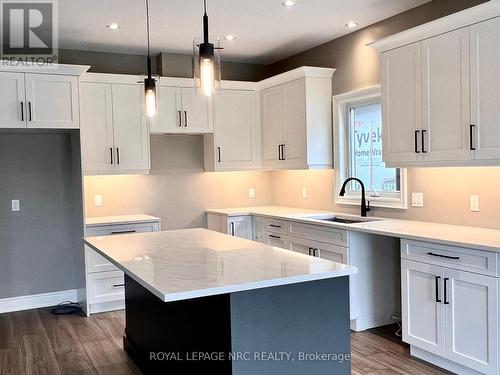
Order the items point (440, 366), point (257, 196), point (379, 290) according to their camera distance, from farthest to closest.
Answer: point (257, 196), point (379, 290), point (440, 366)

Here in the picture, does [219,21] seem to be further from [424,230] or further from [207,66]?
[424,230]

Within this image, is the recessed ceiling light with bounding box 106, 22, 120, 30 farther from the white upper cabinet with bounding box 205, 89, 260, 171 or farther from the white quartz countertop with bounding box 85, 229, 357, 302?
the white quartz countertop with bounding box 85, 229, 357, 302

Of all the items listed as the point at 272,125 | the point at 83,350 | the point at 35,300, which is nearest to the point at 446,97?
the point at 272,125

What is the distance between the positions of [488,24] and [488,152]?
80cm

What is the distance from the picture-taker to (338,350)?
93.6 inches

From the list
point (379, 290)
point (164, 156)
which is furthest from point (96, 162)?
point (379, 290)

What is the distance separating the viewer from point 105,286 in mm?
4781

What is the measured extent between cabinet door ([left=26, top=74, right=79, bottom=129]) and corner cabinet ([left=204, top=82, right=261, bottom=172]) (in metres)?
1.53

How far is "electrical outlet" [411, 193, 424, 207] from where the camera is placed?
13.2 feet

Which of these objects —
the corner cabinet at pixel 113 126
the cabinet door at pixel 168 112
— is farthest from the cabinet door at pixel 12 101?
the cabinet door at pixel 168 112

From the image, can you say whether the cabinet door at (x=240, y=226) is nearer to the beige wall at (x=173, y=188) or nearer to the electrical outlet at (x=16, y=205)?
the beige wall at (x=173, y=188)

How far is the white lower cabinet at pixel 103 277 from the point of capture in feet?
→ 15.4

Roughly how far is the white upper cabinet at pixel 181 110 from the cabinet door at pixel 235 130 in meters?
0.13

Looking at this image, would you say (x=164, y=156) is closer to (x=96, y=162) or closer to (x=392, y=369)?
(x=96, y=162)
